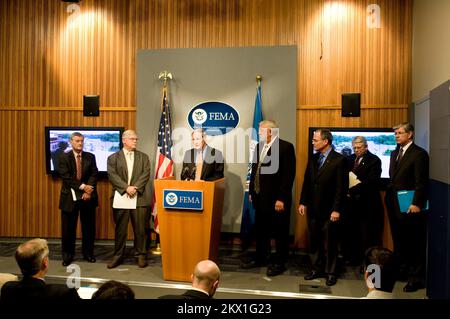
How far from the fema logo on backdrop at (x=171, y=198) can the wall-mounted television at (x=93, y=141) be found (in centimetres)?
206

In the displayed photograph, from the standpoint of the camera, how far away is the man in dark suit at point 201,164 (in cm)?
466

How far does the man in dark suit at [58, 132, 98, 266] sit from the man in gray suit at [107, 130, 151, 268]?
1.28ft

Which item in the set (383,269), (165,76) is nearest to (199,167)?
(165,76)

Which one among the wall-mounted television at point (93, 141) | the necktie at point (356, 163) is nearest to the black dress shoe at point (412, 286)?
the necktie at point (356, 163)

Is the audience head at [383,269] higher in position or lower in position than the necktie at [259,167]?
lower

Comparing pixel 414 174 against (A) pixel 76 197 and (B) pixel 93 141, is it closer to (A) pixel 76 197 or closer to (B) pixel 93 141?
(A) pixel 76 197

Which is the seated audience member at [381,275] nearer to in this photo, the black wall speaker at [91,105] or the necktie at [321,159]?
the necktie at [321,159]

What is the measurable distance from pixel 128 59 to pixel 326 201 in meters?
3.73

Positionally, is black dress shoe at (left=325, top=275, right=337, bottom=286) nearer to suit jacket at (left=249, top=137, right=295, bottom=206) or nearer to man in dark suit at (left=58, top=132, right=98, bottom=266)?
suit jacket at (left=249, top=137, right=295, bottom=206)

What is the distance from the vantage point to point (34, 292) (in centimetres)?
180

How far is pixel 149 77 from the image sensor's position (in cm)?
580

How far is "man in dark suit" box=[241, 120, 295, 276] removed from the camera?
4.43 m

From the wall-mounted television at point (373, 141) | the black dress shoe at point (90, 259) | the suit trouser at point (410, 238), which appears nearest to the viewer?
the suit trouser at point (410, 238)

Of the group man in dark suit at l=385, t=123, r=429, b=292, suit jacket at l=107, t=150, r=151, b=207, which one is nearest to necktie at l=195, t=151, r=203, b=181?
suit jacket at l=107, t=150, r=151, b=207
